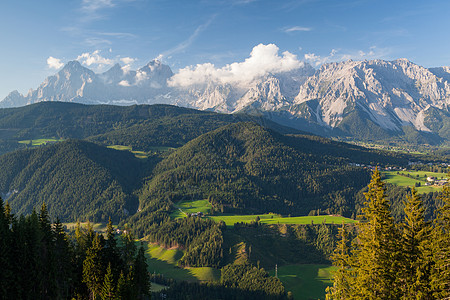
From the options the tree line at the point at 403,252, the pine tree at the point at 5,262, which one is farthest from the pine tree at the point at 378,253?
the pine tree at the point at 5,262

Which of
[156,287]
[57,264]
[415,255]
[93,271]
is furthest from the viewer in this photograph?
[156,287]

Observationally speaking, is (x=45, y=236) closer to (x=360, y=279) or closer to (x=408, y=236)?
(x=360, y=279)

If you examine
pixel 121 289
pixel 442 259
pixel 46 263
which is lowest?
pixel 121 289

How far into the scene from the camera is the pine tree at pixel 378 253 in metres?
39.8

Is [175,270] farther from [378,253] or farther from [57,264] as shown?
[378,253]

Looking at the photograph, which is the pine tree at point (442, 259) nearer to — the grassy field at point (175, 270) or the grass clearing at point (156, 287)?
the grass clearing at point (156, 287)

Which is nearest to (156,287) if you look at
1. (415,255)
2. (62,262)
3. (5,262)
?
(62,262)

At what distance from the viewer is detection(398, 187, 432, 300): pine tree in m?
37.9

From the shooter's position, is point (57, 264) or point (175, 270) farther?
point (175, 270)

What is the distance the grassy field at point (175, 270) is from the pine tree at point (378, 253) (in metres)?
136

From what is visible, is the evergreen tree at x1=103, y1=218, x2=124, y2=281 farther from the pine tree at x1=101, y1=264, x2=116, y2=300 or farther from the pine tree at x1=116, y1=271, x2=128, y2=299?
the pine tree at x1=116, y1=271, x2=128, y2=299

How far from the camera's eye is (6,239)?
169 feet

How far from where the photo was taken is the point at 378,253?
40.1 metres

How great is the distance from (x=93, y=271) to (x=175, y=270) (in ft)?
405
